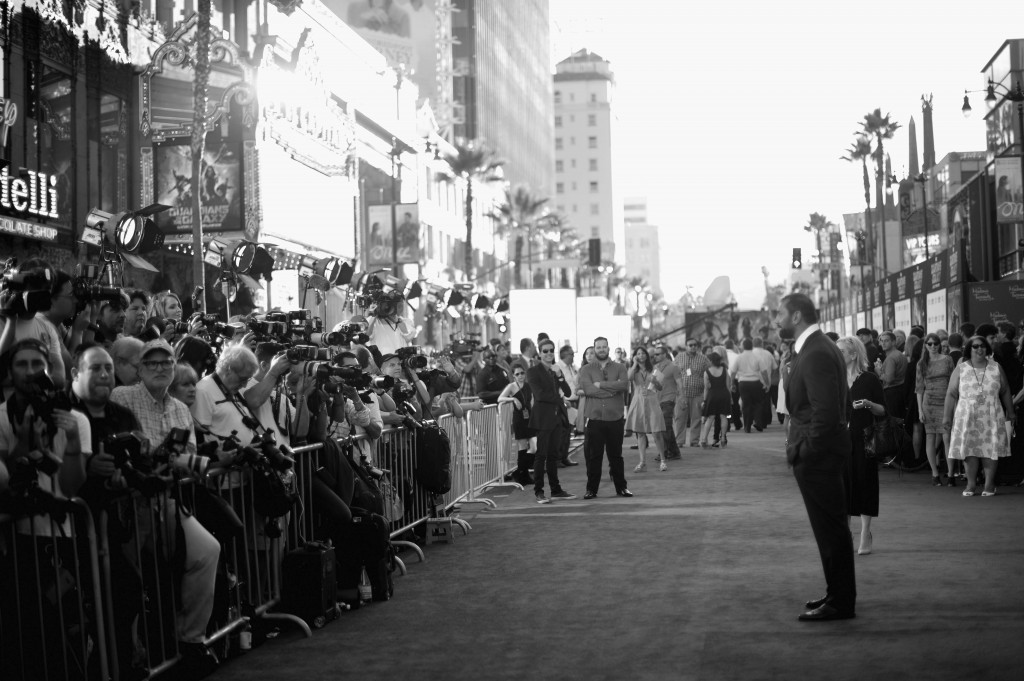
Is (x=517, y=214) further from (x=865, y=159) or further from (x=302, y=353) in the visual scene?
(x=302, y=353)

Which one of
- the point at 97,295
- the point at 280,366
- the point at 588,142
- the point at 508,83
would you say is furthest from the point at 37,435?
the point at 588,142

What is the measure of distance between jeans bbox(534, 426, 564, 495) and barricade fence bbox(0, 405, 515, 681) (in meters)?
6.74

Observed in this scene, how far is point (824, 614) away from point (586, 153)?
183 meters

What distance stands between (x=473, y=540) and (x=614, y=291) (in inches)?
5648

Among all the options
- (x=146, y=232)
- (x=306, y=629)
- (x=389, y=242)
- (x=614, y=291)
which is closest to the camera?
(x=306, y=629)

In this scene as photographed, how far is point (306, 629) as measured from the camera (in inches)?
314

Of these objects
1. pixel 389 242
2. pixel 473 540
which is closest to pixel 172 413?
pixel 473 540

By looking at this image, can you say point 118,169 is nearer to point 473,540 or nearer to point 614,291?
point 473,540

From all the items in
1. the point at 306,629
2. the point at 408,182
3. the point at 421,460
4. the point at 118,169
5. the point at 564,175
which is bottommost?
the point at 306,629

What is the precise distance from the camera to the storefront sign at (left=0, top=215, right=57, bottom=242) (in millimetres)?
24625

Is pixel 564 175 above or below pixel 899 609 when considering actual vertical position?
above

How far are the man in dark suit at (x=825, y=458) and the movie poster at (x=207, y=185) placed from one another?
25.4 meters

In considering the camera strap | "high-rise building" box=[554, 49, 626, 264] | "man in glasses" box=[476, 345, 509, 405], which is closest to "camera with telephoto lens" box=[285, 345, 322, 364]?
the camera strap

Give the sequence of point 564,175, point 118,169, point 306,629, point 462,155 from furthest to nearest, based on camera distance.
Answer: point 564,175 → point 462,155 → point 118,169 → point 306,629
